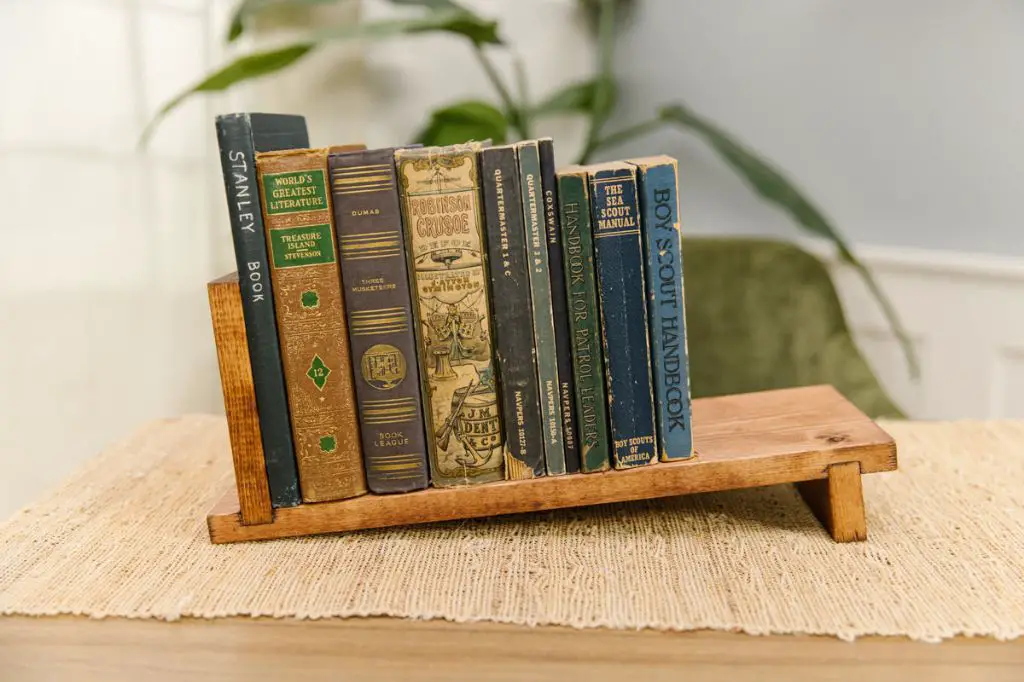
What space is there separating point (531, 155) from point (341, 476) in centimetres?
33

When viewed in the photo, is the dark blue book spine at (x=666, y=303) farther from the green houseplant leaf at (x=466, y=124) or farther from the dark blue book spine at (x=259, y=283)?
the green houseplant leaf at (x=466, y=124)

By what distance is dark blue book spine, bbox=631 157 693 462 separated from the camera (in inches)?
30.0

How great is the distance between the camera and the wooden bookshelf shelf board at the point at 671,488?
2.57 ft

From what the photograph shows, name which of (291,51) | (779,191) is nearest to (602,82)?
(779,191)

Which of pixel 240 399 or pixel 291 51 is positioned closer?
pixel 240 399

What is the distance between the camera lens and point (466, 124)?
4.50ft

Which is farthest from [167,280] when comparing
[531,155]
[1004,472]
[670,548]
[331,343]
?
[1004,472]

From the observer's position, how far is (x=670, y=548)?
785mm

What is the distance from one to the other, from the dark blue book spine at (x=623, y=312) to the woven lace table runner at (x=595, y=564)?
9cm

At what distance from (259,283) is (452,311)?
0.54ft

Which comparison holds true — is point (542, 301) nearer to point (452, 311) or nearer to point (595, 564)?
point (452, 311)

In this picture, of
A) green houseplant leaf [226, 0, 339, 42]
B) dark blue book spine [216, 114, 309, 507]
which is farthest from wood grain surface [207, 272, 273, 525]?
green houseplant leaf [226, 0, 339, 42]

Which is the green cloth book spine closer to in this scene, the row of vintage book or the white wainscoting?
the row of vintage book

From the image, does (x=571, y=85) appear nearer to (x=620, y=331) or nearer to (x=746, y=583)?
(x=620, y=331)
